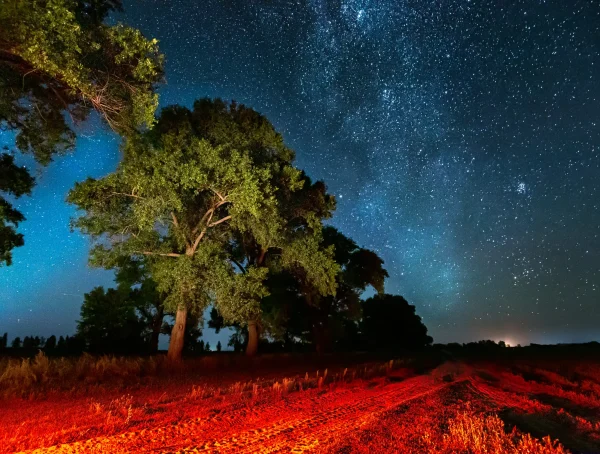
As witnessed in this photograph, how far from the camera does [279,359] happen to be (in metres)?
25.8

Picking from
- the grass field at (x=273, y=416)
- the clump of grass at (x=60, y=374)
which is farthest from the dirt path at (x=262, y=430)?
the clump of grass at (x=60, y=374)

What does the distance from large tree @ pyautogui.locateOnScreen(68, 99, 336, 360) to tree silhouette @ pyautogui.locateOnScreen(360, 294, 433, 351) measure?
66227 mm

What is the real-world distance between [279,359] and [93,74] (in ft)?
65.8

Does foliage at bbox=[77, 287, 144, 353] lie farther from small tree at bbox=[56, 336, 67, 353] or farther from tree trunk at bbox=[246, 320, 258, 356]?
tree trunk at bbox=[246, 320, 258, 356]

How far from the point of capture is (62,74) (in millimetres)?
10797

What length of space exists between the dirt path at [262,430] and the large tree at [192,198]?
957 centimetres

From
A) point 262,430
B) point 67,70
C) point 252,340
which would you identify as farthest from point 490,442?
point 252,340

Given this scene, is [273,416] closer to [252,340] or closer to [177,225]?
[177,225]

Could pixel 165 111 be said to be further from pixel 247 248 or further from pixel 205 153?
pixel 247 248

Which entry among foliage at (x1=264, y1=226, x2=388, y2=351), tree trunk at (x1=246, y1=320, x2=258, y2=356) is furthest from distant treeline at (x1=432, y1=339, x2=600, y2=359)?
tree trunk at (x1=246, y1=320, x2=258, y2=356)

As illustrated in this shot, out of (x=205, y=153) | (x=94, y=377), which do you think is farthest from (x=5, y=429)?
(x=205, y=153)

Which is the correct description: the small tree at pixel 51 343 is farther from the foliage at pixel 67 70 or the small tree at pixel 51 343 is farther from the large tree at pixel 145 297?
the foliage at pixel 67 70

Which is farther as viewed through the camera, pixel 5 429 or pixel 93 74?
pixel 93 74

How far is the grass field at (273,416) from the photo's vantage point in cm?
659
